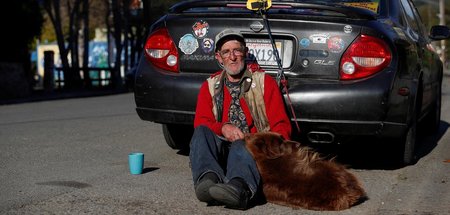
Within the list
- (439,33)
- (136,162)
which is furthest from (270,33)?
(439,33)

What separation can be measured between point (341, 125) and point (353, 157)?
5.12 feet

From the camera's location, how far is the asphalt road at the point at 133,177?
205 inches

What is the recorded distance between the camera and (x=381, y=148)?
8344 mm

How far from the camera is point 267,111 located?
5688 mm

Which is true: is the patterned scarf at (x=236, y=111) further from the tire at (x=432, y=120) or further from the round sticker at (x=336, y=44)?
the tire at (x=432, y=120)

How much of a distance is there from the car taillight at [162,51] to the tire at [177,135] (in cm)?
101

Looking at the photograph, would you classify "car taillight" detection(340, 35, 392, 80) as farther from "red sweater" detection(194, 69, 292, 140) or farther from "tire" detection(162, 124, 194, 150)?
"tire" detection(162, 124, 194, 150)

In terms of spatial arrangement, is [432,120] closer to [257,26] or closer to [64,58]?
[257,26]

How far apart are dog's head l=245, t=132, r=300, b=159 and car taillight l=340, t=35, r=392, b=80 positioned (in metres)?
1.18

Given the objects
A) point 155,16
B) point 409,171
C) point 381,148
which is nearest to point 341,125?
point 409,171

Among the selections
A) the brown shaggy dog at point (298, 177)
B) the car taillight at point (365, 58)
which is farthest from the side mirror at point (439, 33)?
the brown shaggy dog at point (298, 177)

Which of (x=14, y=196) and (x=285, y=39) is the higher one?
(x=285, y=39)

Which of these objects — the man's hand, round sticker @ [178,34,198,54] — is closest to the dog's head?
the man's hand

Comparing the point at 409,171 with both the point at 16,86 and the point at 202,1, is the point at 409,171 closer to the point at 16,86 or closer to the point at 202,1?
the point at 202,1
